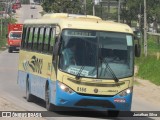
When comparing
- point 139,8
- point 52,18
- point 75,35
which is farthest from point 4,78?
point 139,8

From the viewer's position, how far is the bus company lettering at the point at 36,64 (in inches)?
754

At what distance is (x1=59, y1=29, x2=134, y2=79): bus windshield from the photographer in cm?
1667

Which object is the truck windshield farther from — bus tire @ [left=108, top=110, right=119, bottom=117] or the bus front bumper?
the bus front bumper

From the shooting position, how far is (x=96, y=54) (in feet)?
55.3

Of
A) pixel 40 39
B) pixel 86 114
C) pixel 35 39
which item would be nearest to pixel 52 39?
pixel 40 39

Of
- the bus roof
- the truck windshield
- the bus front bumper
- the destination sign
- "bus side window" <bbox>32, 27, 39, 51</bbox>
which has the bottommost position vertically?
the truck windshield

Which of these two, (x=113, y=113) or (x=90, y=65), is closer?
(x=90, y=65)

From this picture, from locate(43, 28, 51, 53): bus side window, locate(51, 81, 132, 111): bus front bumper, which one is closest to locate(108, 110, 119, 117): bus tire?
locate(51, 81, 132, 111): bus front bumper

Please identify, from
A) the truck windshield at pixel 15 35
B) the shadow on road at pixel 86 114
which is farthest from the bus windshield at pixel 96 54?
the truck windshield at pixel 15 35

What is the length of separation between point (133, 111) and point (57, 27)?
3.51 metres

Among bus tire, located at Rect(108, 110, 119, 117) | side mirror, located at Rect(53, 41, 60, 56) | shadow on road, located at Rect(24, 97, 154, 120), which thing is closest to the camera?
side mirror, located at Rect(53, 41, 60, 56)

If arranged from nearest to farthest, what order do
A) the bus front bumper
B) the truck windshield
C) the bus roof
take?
1. the bus front bumper
2. the bus roof
3. the truck windshield

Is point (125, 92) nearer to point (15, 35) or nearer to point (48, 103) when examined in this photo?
point (48, 103)

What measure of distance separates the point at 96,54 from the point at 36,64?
3.37 metres
